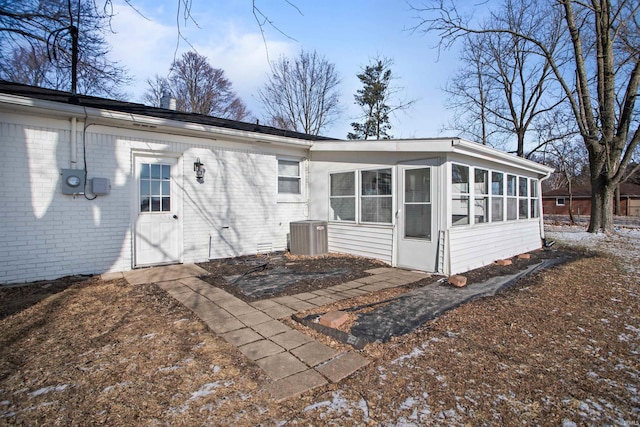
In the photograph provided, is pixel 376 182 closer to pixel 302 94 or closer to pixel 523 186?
pixel 523 186

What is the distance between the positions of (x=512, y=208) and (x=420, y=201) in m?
3.81

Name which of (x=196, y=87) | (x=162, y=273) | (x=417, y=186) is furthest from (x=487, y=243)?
(x=196, y=87)

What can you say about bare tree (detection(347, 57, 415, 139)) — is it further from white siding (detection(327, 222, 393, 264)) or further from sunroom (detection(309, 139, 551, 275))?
white siding (detection(327, 222, 393, 264))

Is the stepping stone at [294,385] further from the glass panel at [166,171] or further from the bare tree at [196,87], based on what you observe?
the bare tree at [196,87]

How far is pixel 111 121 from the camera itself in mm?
5664

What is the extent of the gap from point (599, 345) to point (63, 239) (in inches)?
291

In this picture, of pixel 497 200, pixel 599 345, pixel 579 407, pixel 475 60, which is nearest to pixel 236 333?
pixel 579 407

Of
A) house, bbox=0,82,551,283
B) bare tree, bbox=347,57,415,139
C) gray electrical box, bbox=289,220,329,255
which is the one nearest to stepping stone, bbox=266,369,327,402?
house, bbox=0,82,551,283

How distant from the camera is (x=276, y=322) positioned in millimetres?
3648

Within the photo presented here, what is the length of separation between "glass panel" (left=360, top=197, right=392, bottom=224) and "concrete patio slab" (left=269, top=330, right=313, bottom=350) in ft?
13.4

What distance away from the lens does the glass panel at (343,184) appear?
764cm

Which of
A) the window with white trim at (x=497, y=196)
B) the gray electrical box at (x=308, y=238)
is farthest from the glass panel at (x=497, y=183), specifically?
the gray electrical box at (x=308, y=238)

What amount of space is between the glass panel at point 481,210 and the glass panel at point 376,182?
1.87 metres

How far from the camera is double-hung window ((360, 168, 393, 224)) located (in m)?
6.88
